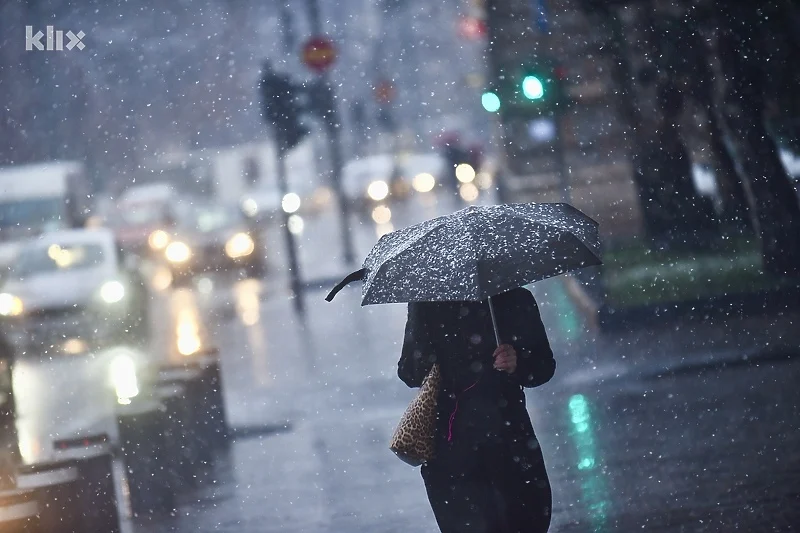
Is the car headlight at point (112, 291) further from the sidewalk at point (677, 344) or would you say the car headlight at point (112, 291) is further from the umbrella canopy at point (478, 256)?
the umbrella canopy at point (478, 256)

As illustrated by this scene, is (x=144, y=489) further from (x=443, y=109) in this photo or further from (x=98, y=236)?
(x=443, y=109)

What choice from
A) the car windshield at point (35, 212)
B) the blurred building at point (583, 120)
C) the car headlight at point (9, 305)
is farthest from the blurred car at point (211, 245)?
the car headlight at point (9, 305)

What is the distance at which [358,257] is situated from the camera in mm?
27000

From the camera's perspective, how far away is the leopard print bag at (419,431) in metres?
4.21

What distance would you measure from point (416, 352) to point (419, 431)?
0.30 meters

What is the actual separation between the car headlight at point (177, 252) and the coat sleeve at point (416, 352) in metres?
22.9

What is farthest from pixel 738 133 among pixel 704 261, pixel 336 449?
pixel 336 449

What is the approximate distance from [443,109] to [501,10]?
56.5 metres

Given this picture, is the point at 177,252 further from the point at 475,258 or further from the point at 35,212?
the point at 475,258

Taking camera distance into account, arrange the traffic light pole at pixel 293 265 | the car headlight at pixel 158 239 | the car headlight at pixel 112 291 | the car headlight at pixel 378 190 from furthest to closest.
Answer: the car headlight at pixel 378 190 < the car headlight at pixel 158 239 < the traffic light pole at pixel 293 265 < the car headlight at pixel 112 291

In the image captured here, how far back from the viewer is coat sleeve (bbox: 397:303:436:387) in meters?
4.31

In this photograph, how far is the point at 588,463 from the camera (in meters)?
7.86

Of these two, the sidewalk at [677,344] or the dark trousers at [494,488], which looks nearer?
the dark trousers at [494,488]

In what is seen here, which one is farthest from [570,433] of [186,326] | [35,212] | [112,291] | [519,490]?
[35,212]
